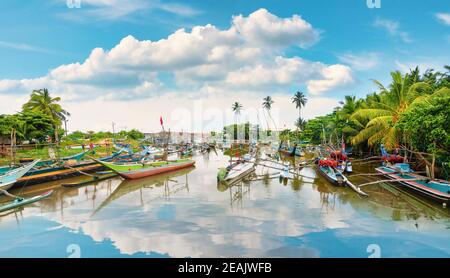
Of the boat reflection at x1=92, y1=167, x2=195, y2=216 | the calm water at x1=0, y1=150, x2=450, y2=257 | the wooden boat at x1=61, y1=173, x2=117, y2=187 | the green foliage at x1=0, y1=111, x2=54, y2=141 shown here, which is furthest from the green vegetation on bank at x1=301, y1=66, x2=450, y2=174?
the green foliage at x1=0, y1=111, x2=54, y2=141

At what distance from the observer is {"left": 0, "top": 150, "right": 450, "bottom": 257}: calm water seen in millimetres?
8156

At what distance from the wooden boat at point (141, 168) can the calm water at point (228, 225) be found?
3322 mm

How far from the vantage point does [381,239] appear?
8758 millimetres

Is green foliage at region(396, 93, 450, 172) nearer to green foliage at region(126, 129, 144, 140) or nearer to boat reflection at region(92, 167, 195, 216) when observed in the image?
boat reflection at region(92, 167, 195, 216)

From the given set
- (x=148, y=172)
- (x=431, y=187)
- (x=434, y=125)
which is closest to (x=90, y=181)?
(x=148, y=172)

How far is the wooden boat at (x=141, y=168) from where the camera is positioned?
1920cm

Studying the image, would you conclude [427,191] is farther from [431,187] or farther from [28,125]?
[28,125]

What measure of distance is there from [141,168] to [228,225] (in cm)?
1248

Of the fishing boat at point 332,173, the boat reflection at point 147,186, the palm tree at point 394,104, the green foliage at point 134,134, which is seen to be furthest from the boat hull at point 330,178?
the green foliage at point 134,134
